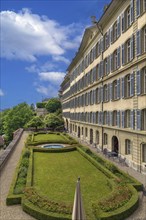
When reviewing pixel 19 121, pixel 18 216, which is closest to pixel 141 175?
pixel 18 216

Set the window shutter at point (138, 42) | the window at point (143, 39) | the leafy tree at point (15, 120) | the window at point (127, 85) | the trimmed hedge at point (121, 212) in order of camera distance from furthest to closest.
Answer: the leafy tree at point (15, 120)
the window at point (127, 85)
the window shutter at point (138, 42)
the window at point (143, 39)
the trimmed hedge at point (121, 212)

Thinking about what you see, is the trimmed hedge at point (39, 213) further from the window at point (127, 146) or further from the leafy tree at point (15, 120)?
the leafy tree at point (15, 120)

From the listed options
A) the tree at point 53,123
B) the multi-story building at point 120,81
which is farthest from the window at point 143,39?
the tree at point 53,123

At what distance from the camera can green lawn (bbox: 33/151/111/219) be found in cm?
1412

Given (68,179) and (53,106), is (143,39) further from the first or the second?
(53,106)

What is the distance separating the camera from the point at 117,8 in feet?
85.9

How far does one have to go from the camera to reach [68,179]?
58.7ft

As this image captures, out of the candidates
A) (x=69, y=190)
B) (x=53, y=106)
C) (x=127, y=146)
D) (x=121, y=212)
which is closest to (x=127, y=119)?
(x=127, y=146)

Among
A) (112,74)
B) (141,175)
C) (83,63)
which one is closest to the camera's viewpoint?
(141,175)

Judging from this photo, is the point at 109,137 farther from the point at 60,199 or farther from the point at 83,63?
the point at 83,63

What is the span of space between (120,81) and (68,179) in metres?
12.7

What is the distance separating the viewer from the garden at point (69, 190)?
11844 mm

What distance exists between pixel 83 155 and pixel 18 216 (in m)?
16.5

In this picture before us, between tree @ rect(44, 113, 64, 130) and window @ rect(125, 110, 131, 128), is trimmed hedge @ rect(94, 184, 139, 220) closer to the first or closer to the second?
window @ rect(125, 110, 131, 128)
